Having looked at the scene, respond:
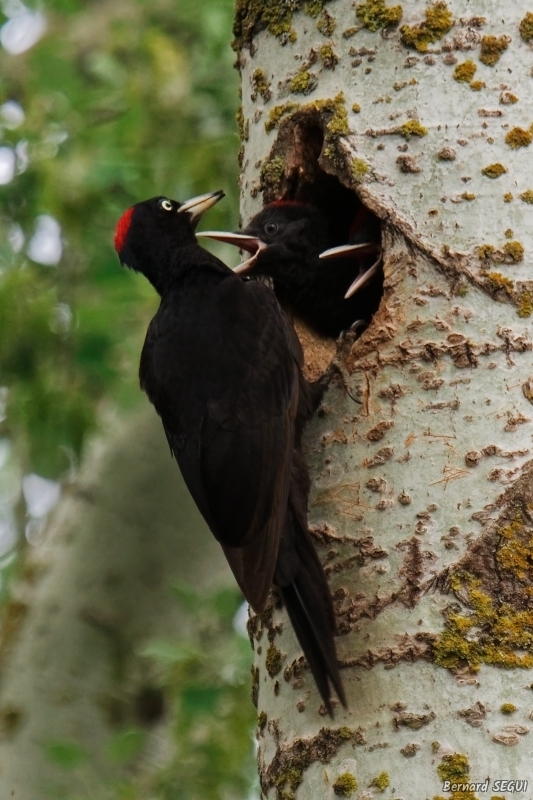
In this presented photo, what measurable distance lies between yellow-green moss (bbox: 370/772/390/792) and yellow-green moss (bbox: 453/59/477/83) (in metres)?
1.59

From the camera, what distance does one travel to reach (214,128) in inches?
214

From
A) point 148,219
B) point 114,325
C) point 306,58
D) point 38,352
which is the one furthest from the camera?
point 114,325

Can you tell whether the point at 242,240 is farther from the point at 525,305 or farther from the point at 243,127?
the point at 525,305

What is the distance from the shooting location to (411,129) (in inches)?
110

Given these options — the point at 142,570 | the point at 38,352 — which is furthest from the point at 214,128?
the point at 142,570

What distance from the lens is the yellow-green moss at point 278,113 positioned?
308cm

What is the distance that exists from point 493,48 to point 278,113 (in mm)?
610

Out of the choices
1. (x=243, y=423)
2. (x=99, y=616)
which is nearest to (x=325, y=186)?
(x=243, y=423)

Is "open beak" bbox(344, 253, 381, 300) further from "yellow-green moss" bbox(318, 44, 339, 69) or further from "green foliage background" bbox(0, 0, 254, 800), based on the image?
"green foliage background" bbox(0, 0, 254, 800)

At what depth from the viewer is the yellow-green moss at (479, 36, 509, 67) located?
2.79 metres

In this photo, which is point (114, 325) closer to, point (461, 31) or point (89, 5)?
point (461, 31)

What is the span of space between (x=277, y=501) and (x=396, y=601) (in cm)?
46

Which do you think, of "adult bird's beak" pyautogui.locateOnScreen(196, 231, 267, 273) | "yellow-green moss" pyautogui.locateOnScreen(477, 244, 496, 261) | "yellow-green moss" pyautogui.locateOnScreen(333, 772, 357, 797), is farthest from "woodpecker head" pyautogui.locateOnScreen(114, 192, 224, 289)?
"yellow-green moss" pyautogui.locateOnScreen(333, 772, 357, 797)

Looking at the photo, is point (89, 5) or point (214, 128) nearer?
point (214, 128)
